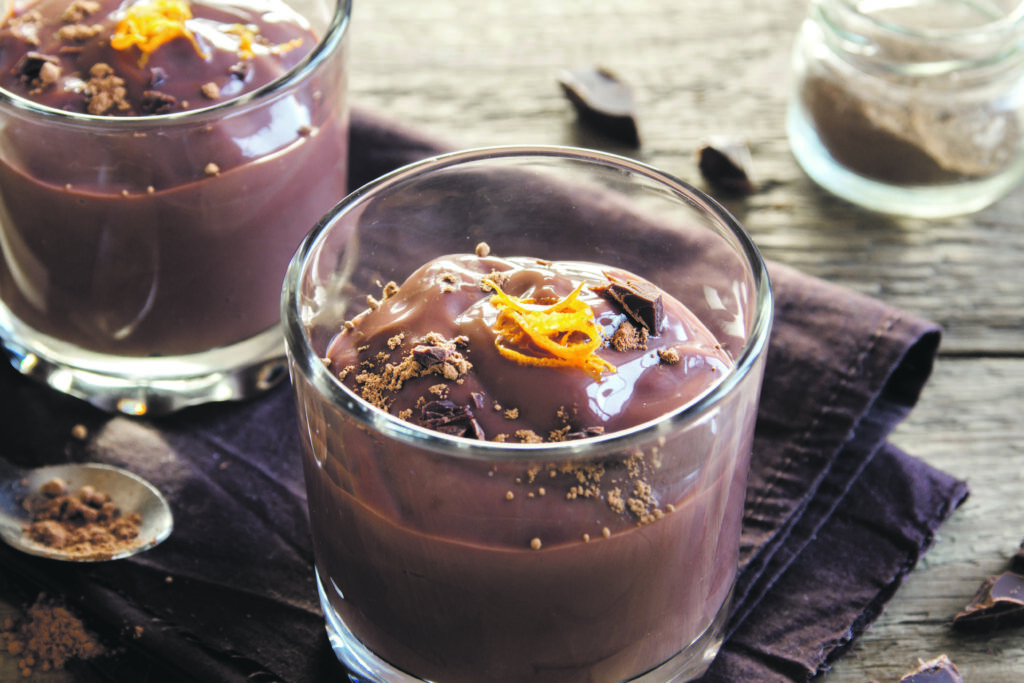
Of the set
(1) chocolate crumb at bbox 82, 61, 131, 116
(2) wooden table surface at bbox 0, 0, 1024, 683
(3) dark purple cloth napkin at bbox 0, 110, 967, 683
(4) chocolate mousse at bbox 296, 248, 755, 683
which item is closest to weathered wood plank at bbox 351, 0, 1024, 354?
(2) wooden table surface at bbox 0, 0, 1024, 683

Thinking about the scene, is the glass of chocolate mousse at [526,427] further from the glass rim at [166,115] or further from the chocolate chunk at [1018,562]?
the chocolate chunk at [1018,562]

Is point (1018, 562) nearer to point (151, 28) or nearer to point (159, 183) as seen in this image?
point (159, 183)

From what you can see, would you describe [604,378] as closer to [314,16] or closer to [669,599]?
[669,599]

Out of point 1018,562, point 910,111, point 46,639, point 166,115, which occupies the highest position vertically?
point 166,115

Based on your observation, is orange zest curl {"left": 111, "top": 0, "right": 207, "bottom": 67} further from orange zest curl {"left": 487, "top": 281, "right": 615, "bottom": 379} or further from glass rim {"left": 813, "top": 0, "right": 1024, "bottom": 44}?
glass rim {"left": 813, "top": 0, "right": 1024, "bottom": 44}

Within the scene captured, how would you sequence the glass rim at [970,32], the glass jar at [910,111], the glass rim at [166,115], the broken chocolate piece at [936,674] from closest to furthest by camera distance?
the broken chocolate piece at [936,674] < the glass rim at [166,115] < the glass rim at [970,32] < the glass jar at [910,111]

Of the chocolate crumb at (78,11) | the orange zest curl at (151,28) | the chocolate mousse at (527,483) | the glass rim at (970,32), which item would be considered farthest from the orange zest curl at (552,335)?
the glass rim at (970,32)

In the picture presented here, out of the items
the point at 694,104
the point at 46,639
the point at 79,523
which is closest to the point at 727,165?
the point at 694,104
